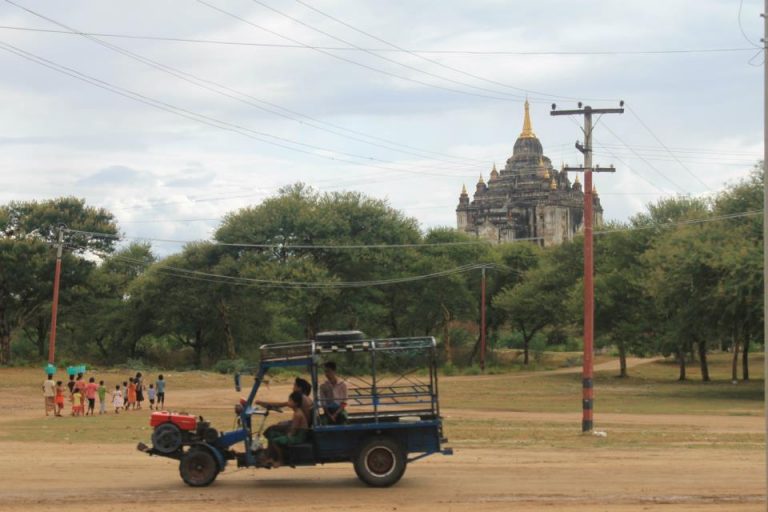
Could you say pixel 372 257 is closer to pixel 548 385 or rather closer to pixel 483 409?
pixel 548 385

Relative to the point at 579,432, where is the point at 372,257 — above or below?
above

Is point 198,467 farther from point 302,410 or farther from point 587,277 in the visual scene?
point 587,277

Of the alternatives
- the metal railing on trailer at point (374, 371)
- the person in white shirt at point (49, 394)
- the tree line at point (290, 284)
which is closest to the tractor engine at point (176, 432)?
the metal railing on trailer at point (374, 371)

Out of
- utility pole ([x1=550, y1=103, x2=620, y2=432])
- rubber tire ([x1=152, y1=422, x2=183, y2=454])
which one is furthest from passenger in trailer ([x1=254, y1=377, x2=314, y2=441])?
utility pole ([x1=550, y1=103, x2=620, y2=432])

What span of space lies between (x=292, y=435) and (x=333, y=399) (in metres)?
0.90

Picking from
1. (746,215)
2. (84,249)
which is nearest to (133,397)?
(746,215)

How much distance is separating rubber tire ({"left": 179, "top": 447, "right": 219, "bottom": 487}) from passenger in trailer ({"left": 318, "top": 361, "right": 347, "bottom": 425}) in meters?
2.05

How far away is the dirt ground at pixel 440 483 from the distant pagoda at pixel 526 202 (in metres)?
118

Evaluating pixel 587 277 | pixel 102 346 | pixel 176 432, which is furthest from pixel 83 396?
pixel 102 346

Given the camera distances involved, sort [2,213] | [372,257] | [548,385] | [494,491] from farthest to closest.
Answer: [372,257]
[2,213]
[548,385]
[494,491]

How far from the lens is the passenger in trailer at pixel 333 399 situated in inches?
687

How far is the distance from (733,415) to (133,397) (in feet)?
74.9

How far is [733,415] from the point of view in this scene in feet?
124

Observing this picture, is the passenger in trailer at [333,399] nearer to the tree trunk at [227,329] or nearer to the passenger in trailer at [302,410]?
the passenger in trailer at [302,410]
